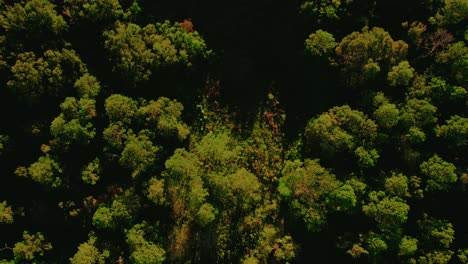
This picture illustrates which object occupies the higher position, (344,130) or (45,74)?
(344,130)

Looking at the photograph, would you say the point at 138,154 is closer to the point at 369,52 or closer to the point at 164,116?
the point at 164,116

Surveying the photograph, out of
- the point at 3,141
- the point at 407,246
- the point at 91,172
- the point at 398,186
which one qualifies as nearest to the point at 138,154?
the point at 91,172

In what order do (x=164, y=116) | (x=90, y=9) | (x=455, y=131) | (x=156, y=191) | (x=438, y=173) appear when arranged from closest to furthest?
(x=438, y=173), (x=455, y=131), (x=90, y=9), (x=156, y=191), (x=164, y=116)

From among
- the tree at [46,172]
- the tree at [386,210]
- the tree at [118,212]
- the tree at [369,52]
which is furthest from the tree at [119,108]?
the tree at [386,210]

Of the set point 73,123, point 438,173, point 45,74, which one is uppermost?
point 45,74

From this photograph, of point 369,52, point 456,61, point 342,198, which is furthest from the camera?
point 369,52

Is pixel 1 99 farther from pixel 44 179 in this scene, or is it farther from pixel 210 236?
pixel 210 236

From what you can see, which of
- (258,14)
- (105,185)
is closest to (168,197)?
(105,185)
